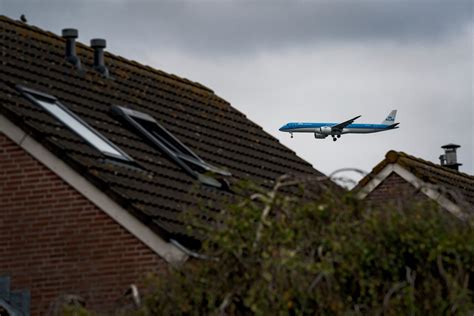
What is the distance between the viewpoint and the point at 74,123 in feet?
51.6

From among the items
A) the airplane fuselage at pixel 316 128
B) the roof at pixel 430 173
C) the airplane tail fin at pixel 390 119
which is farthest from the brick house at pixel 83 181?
the airplane tail fin at pixel 390 119

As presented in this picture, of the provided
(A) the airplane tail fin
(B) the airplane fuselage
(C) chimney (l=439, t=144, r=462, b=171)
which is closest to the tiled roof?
(C) chimney (l=439, t=144, r=462, b=171)

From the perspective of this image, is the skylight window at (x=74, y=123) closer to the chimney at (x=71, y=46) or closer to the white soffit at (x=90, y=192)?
the white soffit at (x=90, y=192)

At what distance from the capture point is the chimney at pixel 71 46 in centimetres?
1844

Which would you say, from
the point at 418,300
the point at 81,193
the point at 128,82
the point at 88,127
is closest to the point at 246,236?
the point at 418,300

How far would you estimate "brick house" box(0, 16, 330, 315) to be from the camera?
14.1m

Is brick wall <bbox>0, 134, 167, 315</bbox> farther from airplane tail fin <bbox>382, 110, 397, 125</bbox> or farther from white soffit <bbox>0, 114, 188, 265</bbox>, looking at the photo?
airplane tail fin <bbox>382, 110, 397, 125</bbox>

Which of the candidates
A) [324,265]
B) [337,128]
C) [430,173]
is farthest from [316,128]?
[324,265]

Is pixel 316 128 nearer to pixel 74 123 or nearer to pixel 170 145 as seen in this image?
pixel 170 145

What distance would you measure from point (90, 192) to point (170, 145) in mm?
3430

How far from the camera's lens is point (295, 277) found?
33.8 ft

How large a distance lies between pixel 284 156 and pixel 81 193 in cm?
696

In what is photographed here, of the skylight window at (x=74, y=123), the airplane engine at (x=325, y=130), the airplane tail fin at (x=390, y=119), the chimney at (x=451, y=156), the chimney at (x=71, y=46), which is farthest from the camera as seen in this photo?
the airplane tail fin at (x=390, y=119)

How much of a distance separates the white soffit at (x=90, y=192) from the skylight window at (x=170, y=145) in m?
2.40
